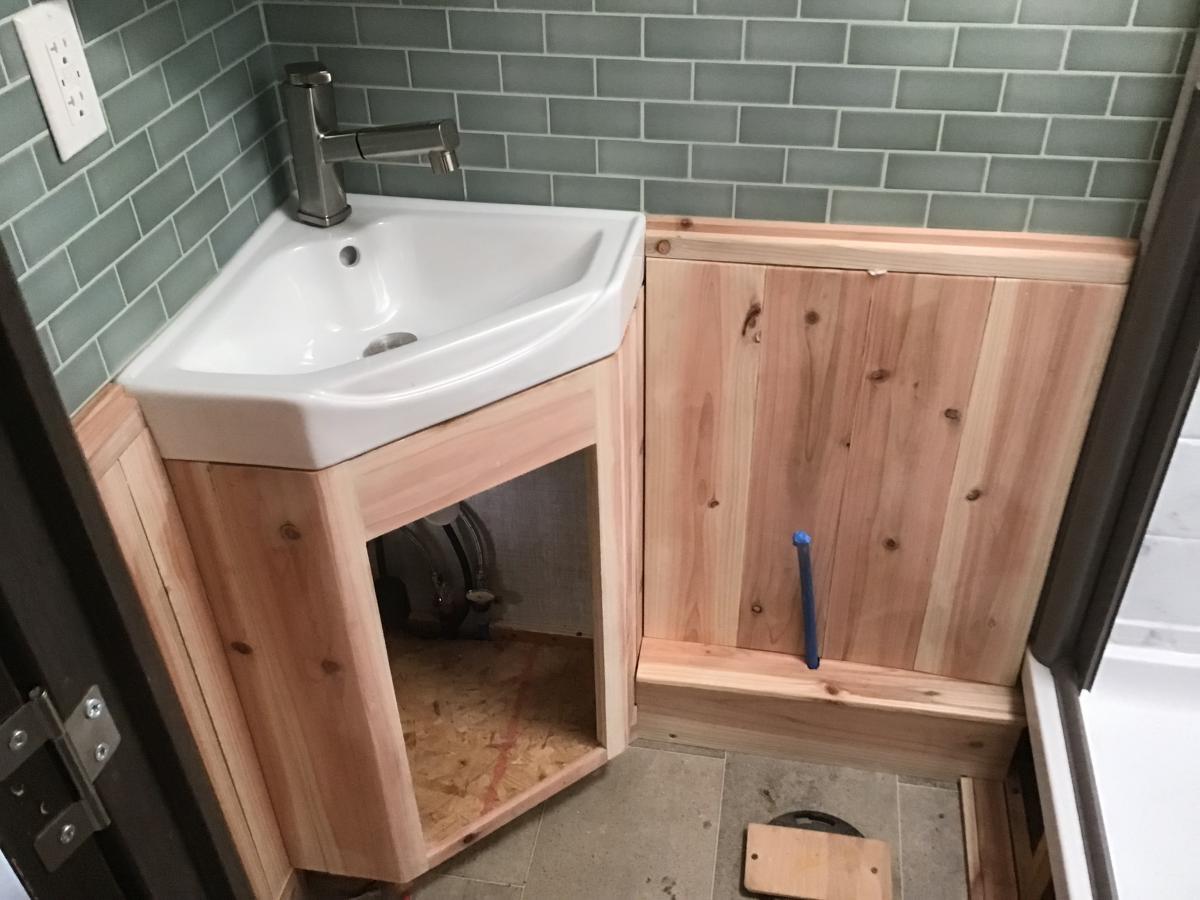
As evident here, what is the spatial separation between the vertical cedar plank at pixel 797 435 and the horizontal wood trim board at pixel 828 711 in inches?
2.9

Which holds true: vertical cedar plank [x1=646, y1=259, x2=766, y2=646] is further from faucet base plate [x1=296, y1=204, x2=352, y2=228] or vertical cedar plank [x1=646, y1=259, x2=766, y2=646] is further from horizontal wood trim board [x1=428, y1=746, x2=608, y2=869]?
faucet base plate [x1=296, y1=204, x2=352, y2=228]

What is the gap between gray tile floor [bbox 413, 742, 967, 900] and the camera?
1.56 meters

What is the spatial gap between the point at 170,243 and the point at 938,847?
55.4 inches

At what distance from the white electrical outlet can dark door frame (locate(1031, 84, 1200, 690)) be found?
117 cm

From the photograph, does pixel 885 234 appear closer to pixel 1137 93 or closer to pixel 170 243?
pixel 1137 93

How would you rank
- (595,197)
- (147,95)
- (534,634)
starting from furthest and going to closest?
(534,634)
(595,197)
(147,95)

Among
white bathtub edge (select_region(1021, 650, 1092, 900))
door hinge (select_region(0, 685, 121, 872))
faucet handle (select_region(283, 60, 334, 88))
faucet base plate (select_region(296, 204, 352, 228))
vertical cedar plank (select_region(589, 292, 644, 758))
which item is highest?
faucet handle (select_region(283, 60, 334, 88))

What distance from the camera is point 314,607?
1.16m

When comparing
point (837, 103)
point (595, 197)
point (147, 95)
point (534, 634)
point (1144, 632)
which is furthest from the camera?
point (534, 634)

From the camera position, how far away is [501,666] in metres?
1.79

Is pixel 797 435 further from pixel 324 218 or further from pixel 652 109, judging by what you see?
pixel 324 218

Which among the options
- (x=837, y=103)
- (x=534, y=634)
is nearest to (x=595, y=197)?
(x=837, y=103)

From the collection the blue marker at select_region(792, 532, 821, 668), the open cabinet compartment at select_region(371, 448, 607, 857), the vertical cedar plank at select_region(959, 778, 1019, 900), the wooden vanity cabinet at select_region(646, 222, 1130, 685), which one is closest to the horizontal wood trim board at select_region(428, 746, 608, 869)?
the open cabinet compartment at select_region(371, 448, 607, 857)

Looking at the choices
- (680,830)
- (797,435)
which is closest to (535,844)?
(680,830)
